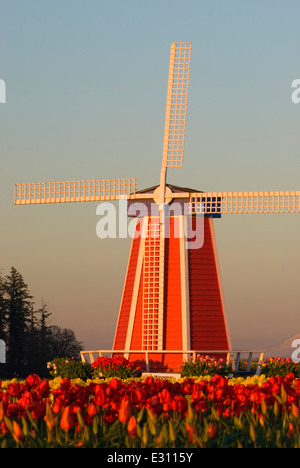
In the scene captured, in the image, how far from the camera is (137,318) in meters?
33.7

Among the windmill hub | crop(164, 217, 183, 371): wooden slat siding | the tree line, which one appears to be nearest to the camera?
crop(164, 217, 183, 371): wooden slat siding

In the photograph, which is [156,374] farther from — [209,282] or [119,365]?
[209,282]

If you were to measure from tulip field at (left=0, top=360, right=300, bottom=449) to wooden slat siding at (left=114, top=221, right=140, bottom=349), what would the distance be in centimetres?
1980

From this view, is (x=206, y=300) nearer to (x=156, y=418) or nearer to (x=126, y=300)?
(x=126, y=300)

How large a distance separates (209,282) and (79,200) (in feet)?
20.0

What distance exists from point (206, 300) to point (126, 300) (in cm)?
320

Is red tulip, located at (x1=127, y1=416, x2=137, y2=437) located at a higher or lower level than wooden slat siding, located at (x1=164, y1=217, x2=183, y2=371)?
lower

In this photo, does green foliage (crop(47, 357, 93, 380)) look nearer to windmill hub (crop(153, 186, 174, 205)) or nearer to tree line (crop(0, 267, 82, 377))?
windmill hub (crop(153, 186, 174, 205))

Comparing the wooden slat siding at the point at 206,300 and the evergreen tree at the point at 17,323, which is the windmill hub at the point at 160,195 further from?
the evergreen tree at the point at 17,323

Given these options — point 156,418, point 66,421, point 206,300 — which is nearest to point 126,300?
point 206,300

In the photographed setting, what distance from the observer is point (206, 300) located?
3362 centimetres

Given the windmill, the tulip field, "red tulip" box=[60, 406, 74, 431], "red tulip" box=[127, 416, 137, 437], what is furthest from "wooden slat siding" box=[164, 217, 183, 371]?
"red tulip" box=[127, 416, 137, 437]

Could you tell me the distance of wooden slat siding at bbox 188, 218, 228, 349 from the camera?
109 feet
